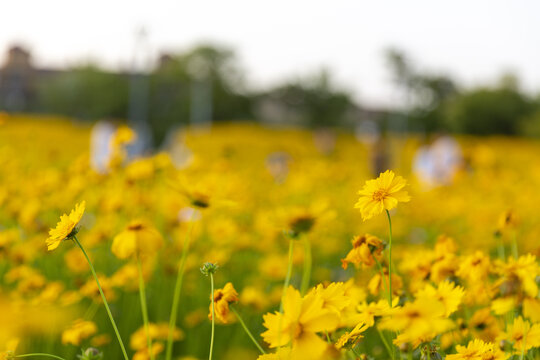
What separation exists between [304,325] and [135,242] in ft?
1.21

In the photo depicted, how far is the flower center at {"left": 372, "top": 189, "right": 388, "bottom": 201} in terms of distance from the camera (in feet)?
1.92

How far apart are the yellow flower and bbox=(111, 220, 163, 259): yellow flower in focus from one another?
0.32 meters

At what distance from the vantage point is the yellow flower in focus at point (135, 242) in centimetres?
77

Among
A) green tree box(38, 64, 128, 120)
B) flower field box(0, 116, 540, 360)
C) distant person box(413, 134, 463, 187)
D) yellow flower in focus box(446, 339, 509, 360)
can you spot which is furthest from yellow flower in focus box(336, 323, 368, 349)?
green tree box(38, 64, 128, 120)

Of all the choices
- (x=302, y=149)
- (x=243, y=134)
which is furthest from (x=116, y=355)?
(x=243, y=134)

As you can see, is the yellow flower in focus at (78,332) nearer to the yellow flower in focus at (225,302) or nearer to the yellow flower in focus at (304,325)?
the yellow flower in focus at (225,302)

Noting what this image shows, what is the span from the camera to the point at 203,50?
32.5 m

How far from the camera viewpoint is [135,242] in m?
0.78

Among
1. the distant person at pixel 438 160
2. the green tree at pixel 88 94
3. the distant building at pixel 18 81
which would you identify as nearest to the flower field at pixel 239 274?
the distant person at pixel 438 160

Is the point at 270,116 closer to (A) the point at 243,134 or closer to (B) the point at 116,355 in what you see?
(A) the point at 243,134

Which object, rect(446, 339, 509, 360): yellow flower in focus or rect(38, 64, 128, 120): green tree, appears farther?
rect(38, 64, 128, 120): green tree

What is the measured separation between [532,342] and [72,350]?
0.93 meters

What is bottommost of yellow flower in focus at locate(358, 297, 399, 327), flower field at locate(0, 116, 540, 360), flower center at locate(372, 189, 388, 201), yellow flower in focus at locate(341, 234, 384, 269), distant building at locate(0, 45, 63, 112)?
distant building at locate(0, 45, 63, 112)

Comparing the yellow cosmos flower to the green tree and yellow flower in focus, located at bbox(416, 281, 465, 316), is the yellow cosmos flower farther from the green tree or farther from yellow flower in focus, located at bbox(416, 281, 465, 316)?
the green tree
